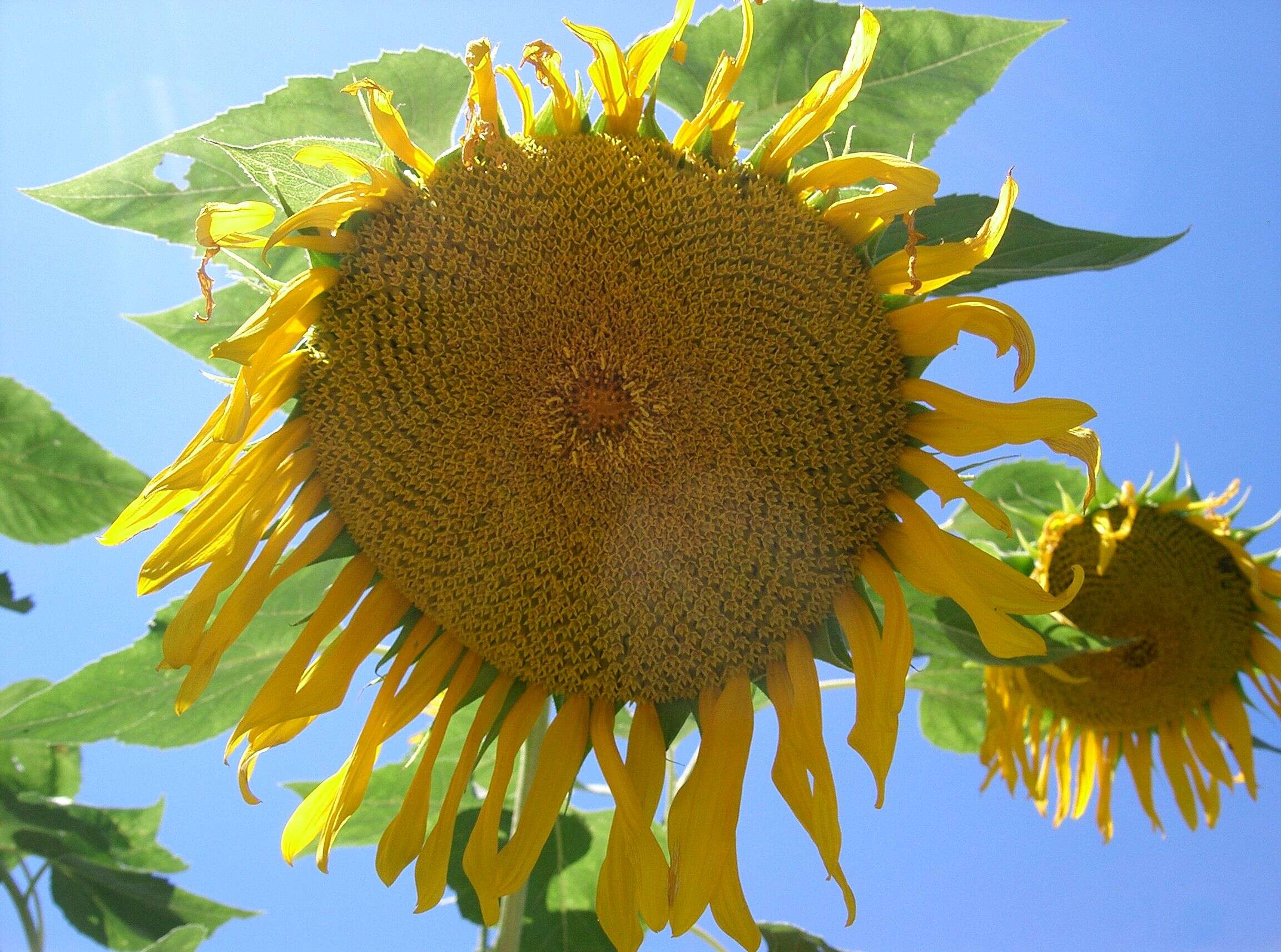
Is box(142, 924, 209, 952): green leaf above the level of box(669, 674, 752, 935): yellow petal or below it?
below

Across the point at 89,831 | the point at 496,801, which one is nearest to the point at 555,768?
the point at 496,801

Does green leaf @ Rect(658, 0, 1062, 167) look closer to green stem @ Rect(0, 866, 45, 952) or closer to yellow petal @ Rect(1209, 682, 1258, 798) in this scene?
yellow petal @ Rect(1209, 682, 1258, 798)

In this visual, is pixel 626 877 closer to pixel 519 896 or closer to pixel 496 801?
pixel 496 801

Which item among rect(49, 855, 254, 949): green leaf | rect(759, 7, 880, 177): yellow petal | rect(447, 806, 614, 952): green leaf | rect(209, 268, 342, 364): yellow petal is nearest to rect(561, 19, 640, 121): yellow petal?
rect(759, 7, 880, 177): yellow petal

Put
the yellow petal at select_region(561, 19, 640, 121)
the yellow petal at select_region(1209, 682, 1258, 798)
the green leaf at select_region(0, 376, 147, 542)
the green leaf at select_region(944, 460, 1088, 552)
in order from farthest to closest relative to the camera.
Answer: the yellow petal at select_region(1209, 682, 1258, 798)
the green leaf at select_region(944, 460, 1088, 552)
the green leaf at select_region(0, 376, 147, 542)
the yellow petal at select_region(561, 19, 640, 121)

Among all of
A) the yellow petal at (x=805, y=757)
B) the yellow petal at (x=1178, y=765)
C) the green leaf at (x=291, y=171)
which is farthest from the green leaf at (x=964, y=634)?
the yellow petal at (x=1178, y=765)

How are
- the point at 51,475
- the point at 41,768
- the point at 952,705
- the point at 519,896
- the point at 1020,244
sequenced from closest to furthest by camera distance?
the point at 1020,244, the point at 519,896, the point at 51,475, the point at 41,768, the point at 952,705

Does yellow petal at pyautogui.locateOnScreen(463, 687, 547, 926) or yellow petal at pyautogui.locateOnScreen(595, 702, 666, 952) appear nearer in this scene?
yellow petal at pyautogui.locateOnScreen(595, 702, 666, 952)
